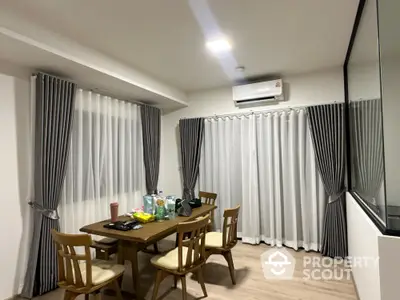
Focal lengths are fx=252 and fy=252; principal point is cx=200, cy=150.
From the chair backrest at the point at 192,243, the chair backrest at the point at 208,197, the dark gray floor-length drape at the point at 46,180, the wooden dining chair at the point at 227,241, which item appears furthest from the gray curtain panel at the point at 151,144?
the chair backrest at the point at 192,243

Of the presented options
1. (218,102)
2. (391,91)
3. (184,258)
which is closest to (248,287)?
(184,258)

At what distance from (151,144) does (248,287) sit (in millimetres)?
2712

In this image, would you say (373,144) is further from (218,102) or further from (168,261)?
(218,102)

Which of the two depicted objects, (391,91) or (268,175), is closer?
(391,91)

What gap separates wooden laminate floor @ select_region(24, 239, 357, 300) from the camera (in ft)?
8.23

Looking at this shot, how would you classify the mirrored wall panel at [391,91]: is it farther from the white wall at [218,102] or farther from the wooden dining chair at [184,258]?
the white wall at [218,102]

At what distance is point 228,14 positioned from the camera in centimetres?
215

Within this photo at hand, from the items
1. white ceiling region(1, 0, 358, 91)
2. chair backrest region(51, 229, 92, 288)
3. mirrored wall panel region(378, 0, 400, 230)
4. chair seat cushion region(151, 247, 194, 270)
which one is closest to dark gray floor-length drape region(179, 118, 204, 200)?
white ceiling region(1, 0, 358, 91)

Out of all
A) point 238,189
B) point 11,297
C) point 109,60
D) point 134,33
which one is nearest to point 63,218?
point 11,297

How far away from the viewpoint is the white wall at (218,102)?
11.9 ft

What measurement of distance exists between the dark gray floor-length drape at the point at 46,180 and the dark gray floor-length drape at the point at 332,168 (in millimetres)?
3285

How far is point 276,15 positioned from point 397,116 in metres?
1.29

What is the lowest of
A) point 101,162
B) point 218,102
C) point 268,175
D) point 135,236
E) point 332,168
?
point 135,236

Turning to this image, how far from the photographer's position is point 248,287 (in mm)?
2689
